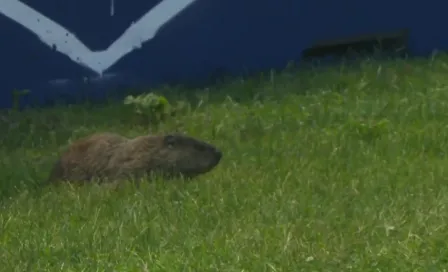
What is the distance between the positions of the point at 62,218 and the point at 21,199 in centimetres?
50

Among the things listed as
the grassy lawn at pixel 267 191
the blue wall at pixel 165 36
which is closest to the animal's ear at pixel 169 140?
the grassy lawn at pixel 267 191

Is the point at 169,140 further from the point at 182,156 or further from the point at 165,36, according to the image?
the point at 165,36

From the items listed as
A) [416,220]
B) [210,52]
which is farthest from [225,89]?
[416,220]

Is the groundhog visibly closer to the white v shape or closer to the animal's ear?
the animal's ear

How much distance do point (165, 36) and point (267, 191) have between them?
3.27 meters

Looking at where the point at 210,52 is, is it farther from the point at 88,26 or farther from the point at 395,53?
the point at 395,53

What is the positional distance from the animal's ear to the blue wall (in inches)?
103

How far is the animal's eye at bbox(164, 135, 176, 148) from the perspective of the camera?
4977 millimetres

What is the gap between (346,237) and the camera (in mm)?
3875

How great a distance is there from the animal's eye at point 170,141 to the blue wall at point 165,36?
2.61 m

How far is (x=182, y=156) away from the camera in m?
4.95

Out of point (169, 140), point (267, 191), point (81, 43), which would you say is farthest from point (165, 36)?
point (267, 191)

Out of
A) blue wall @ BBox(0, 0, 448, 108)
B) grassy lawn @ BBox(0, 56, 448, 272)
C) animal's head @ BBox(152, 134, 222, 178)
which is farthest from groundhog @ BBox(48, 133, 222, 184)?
blue wall @ BBox(0, 0, 448, 108)

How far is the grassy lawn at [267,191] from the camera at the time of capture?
147 inches
